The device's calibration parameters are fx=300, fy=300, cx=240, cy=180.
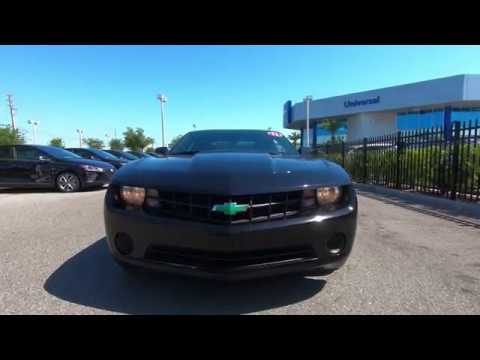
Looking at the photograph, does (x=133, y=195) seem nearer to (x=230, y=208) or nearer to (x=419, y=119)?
(x=230, y=208)

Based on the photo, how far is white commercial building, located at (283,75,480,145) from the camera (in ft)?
87.6

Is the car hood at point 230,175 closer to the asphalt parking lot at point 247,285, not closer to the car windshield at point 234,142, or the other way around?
the asphalt parking lot at point 247,285

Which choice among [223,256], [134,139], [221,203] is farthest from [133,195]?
[134,139]

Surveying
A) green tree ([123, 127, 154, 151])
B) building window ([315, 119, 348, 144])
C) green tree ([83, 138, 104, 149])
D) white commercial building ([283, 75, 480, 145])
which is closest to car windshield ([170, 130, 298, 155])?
white commercial building ([283, 75, 480, 145])

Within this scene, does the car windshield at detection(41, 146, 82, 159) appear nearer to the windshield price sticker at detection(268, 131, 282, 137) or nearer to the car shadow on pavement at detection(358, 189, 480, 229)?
the windshield price sticker at detection(268, 131, 282, 137)

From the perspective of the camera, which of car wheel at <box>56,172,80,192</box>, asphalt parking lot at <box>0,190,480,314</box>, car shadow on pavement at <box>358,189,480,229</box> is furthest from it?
car wheel at <box>56,172,80,192</box>

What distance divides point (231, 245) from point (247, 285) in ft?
2.08

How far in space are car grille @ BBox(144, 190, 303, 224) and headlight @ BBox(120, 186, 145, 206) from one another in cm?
6

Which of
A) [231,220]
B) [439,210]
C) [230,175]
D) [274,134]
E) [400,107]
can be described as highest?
[400,107]

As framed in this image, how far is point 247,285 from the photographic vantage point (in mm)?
2209

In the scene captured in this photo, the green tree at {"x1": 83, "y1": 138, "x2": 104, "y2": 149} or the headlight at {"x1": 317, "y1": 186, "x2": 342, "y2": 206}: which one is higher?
the green tree at {"x1": 83, "y1": 138, "x2": 104, "y2": 149}

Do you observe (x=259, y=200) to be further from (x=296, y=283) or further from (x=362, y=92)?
(x=362, y=92)

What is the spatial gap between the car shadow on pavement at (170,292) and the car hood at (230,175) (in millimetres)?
717
